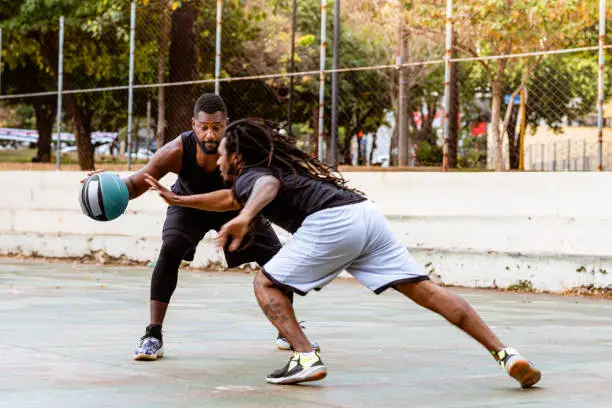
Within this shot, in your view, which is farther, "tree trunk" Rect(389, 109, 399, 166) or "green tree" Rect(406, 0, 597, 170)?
"green tree" Rect(406, 0, 597, 170)

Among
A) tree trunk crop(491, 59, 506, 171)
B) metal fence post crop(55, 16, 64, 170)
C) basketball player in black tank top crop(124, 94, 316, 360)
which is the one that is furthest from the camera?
metal fence post crop(55, 16, 64, 170)

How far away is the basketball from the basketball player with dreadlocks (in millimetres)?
1244

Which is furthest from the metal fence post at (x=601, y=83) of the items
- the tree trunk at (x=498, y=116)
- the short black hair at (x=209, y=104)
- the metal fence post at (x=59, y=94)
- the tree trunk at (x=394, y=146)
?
the metal fence post at (x=59, y=94)

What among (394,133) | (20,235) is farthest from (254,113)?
(20,235)

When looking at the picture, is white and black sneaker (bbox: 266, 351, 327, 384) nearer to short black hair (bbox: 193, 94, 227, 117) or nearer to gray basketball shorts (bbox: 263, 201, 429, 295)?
gray basketball shorts (bbox: 263, 201, 429, 295)

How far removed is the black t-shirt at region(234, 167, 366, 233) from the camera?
675cm

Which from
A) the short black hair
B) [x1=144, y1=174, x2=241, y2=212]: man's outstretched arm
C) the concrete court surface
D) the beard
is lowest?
the concrete court surface

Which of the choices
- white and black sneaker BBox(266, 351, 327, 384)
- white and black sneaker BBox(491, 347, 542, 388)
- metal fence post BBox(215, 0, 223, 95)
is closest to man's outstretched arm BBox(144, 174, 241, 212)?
white and black sneaker BBox(266, 351, 327, 384)

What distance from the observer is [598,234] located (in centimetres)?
1318

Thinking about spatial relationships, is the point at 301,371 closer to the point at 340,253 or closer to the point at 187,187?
the point at 340,253

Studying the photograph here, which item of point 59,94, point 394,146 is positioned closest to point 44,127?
point 59,94

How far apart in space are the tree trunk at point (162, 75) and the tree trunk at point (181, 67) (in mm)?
89

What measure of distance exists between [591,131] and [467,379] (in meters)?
7.72

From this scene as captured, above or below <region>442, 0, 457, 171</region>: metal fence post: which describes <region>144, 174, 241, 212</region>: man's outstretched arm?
below
